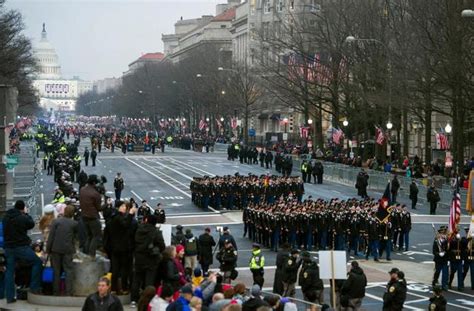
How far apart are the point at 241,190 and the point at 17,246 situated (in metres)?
28.4

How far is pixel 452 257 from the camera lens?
25500 millimetres

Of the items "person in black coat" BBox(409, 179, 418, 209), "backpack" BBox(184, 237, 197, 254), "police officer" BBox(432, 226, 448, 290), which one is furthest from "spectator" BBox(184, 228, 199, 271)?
"person in black coat" BBox(409, 179, 418, 209)

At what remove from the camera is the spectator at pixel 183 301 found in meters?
13.1

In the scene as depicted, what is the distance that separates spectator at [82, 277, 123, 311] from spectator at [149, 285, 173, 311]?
548mm

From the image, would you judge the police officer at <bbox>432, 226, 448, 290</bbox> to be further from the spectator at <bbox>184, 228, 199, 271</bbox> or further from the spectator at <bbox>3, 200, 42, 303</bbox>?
the spectator at <bbox>3, 200, 42, 303</bbox>

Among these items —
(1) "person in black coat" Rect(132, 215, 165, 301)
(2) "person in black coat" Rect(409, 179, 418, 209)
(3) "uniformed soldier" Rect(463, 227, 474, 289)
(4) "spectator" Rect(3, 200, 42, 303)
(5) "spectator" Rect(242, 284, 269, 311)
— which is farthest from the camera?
(2) "person in black coat" Rect(409, 179, 418, 209)

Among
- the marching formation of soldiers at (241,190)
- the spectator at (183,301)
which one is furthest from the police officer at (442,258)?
the marching formation of soldiers at (241,190)

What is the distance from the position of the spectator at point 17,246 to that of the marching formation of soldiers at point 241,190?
2768 cm

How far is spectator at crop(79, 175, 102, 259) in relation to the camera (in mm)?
17125

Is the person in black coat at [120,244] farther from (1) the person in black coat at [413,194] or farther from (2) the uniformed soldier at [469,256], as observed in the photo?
(1) the person in black coat at [413,194]

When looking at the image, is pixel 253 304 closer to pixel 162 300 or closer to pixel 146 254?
pixel 162 300

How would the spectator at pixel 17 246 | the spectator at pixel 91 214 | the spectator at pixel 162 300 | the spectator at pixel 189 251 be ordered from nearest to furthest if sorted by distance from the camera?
the spectator at pixel 162 300, the spectator at pixel 17 246, the spectator at pixel 91 214, the spectator at pixel 189 251

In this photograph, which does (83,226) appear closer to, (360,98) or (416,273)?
(416,273)

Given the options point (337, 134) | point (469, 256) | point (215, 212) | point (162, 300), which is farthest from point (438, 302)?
point (337, 134)
